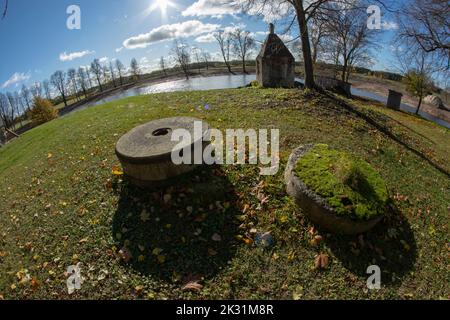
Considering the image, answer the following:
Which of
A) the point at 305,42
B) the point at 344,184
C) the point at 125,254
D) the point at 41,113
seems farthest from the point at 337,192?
the point at 41,113

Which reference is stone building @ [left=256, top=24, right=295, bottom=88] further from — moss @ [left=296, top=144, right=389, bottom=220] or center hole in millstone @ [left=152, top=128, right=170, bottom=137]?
moss @ [left=296, top=144, right=389, bottom=220]

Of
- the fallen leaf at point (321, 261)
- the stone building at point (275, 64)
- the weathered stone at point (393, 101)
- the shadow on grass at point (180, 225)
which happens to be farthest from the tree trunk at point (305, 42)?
the weathered stone at point (393, 101)

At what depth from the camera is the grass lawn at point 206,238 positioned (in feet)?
14.3

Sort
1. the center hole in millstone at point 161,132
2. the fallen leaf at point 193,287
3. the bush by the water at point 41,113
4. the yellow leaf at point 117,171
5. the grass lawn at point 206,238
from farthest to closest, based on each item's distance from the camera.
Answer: the bush by the water at point 41,113 < the center hole in millstone at point 161,132 < the yellow leaf at point 117,171 < the grass lawn at point 206,238 < the fallen leaf at point 193,287

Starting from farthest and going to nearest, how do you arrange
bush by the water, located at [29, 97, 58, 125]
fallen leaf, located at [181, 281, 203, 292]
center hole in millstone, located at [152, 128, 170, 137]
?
bush by the water, located at [29, 97, 58, 125], center hole in millstone, located at [152, 128, 170, 137], fallen leaf, located at [181, 281, 203, 292]

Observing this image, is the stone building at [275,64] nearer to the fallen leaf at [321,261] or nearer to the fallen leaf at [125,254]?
the fallen leaf at [321,261]

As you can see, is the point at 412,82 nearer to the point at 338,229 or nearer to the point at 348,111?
the point at 348,111

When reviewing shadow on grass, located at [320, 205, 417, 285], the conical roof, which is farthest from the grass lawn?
the conical roof

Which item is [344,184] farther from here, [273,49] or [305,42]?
[273,49]

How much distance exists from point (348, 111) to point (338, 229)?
7.72 meters

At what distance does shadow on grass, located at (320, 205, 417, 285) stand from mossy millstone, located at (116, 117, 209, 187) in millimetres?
3224

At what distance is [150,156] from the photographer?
17.7ft

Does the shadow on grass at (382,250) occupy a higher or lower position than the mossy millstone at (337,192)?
lower

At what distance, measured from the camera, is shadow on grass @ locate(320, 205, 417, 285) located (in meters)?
4.64
